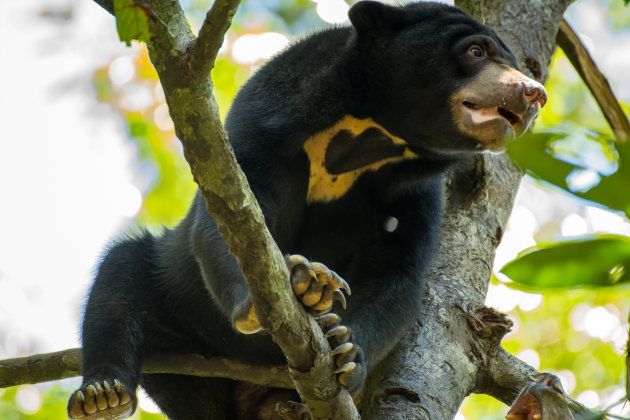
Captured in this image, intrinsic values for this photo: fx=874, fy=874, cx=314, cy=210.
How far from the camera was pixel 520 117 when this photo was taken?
14.4 feet

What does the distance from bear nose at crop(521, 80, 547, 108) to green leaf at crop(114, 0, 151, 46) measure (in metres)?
2.71

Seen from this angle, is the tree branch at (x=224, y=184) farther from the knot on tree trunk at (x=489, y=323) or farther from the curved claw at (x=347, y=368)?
the knot on tree trunk at (x=489, y=323)

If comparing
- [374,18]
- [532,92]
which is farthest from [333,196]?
[532,92]

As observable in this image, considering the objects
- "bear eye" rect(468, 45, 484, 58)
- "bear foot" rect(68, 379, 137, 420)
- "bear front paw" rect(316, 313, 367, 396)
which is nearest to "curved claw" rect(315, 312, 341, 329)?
"bear front paw" rect(316, 313, 367, 396)

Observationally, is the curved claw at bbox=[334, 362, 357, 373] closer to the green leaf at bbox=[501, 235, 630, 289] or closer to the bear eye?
the bear eye

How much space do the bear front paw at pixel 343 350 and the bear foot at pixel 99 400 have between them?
1.28 metres

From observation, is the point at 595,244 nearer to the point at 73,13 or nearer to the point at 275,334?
the point at 275,334

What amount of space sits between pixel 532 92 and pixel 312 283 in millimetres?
1774

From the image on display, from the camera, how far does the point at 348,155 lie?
502 centimetres

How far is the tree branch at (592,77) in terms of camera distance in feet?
18.0

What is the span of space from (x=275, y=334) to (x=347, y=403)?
61 centimetres

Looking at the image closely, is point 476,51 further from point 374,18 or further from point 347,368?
point 347,368

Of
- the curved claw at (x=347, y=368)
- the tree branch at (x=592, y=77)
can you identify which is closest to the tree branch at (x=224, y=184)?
the curved claw at (x=347, y=368)

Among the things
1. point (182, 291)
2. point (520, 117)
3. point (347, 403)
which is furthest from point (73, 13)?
point (347, 403)
